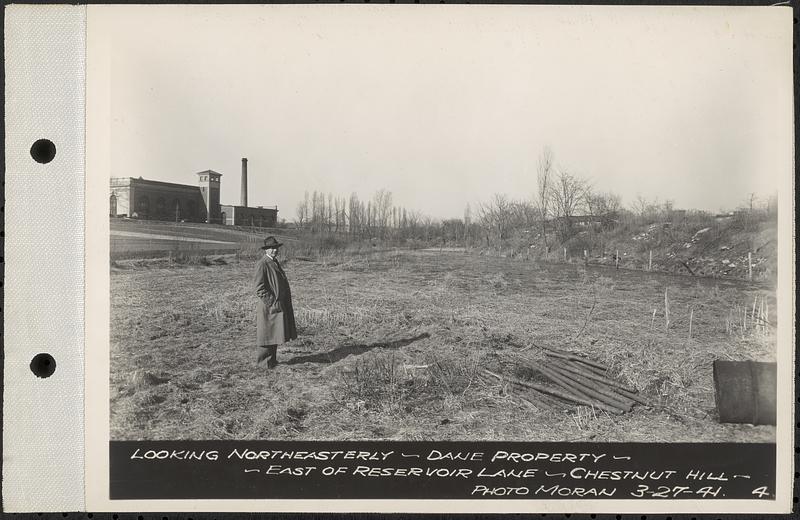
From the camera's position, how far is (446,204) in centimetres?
355

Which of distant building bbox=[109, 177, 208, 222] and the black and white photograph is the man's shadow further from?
distant building bbox=[109, 177, 208, 222]

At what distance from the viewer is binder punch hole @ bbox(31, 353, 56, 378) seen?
3230 mm

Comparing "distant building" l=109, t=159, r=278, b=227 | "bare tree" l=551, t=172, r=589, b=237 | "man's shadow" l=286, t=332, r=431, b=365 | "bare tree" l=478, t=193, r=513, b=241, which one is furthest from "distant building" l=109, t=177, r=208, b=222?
"bare tree" l=551, t=172, r=589, b=237

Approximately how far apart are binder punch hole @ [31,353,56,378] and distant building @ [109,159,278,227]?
132cm

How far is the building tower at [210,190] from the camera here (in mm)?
3404

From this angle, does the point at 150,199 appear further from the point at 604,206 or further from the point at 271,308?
the point at 604,206

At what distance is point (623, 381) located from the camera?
3.43m

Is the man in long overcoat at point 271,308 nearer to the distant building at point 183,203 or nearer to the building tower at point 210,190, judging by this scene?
the distant building at point 183,203

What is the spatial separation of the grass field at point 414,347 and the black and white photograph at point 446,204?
2 cm

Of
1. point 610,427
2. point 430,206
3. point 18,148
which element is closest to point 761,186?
point 610,427

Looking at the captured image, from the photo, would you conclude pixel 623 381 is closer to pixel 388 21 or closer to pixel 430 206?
pixel 430 206

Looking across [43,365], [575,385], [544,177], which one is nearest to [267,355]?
[43,365]

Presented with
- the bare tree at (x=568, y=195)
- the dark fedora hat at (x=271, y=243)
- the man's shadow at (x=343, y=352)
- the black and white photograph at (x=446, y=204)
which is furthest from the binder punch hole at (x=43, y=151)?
the bare tree at (x=568, y=195)

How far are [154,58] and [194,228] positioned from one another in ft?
4.89
